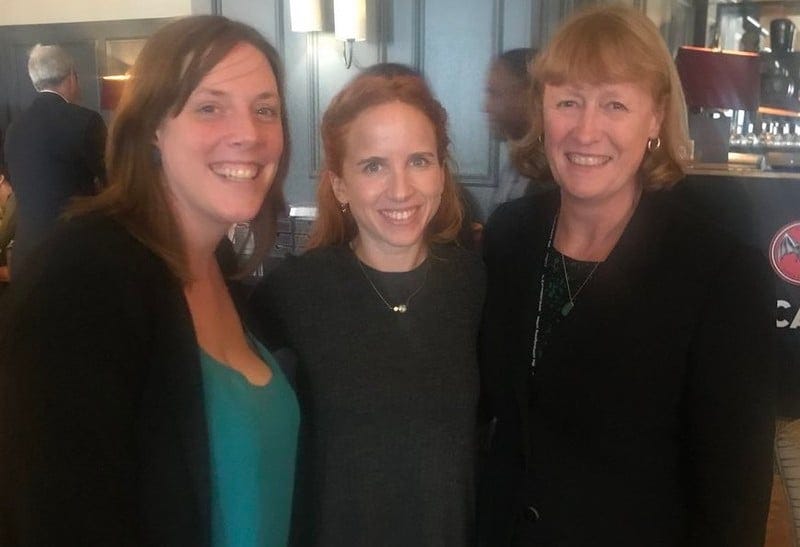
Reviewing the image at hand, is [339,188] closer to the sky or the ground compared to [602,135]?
closer to the ground

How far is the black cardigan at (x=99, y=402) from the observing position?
2.96 feet

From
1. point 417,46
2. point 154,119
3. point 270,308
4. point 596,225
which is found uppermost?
point 417,46

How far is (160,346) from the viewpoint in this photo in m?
1.04

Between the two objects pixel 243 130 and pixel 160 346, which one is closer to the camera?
pixel 160 346

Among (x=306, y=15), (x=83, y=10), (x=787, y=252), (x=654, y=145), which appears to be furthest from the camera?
(x=83, y=10)

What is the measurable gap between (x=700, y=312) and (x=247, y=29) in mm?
838

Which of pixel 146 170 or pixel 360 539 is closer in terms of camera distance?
pixel 146 170

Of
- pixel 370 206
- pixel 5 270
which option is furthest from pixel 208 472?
pixel 5 270

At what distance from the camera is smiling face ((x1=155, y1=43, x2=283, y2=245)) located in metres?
1.16

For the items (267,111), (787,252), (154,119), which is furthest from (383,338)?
(787,252)

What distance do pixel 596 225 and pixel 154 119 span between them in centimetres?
78

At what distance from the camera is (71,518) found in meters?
0.92

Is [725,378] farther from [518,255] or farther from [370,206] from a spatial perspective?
[370,206]

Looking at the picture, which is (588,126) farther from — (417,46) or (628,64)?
(417,46)
